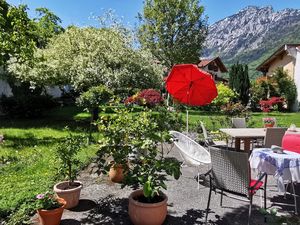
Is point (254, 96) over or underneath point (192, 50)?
underneath

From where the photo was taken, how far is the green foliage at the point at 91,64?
46.3 feet

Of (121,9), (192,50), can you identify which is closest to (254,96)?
(192,50)

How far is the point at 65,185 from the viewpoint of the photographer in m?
5.32

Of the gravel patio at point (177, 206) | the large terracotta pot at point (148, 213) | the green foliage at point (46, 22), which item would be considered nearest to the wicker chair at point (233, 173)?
the gravel patio at point (177, 206)

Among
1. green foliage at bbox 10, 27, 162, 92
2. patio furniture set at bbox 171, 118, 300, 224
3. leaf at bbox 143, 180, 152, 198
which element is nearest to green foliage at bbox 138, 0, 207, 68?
green foliage at bbox 10, 27, 162, 92

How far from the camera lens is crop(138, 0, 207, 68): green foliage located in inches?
1190

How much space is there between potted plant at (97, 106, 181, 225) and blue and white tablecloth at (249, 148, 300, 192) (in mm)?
1516

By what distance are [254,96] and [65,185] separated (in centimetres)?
2399

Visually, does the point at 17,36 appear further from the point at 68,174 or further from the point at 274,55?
the point at 274,55

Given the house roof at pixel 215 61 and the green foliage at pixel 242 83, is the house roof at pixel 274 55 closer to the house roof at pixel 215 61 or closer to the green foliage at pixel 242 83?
the green foliage at pixel 242 83

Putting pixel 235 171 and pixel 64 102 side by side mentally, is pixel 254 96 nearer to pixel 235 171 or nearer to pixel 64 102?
pixel 64 102

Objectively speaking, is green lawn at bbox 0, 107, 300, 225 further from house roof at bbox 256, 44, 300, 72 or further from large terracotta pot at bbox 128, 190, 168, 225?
house roof at bbox 256, 44, 300, 72

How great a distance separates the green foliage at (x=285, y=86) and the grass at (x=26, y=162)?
1858 cm

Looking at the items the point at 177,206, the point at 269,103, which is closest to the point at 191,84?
the point at 177,206
